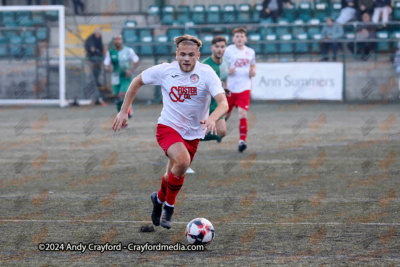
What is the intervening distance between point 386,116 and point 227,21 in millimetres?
9921

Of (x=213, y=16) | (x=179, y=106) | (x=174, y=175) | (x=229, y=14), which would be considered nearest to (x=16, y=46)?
(x=213, y=16)

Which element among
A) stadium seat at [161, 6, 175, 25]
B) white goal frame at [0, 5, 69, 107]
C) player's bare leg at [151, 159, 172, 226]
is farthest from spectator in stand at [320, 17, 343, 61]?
player's bare leg at [151, 159, 172, 226]

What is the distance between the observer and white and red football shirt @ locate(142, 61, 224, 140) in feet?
21.8

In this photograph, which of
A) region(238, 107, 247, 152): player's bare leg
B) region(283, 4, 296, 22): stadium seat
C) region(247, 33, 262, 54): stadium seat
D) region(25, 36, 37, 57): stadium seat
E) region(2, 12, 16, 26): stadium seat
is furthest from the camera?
region(283, 4, 296, 22): stadium seat

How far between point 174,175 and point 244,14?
21795mm

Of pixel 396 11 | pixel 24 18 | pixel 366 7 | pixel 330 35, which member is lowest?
pixel 330 35

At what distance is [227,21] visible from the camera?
27.7 m

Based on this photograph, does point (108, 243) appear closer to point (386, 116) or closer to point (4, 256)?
point (4, 256)

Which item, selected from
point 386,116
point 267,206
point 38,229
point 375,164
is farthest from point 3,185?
point 386,116

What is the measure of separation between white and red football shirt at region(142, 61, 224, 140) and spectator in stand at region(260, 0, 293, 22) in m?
20.6

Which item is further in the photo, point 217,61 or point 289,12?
point 289,12

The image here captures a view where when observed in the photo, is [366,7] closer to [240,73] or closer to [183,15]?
[183,15]

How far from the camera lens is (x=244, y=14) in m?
27.6

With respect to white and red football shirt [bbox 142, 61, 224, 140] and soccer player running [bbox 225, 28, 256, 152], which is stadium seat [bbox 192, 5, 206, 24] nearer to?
soccer player running [bbox 225, 28, 256, 152]
